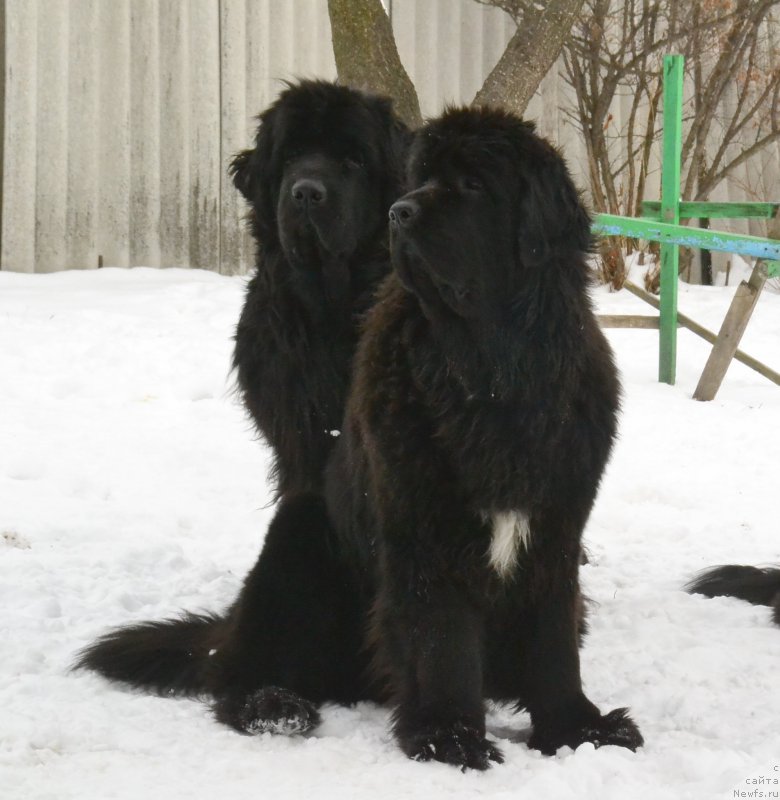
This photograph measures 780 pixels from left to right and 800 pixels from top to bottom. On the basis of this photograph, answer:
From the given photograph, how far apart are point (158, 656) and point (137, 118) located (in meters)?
6.02

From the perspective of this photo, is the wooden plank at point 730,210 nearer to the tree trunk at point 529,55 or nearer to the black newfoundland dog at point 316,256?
the tree trunk at point 529,55

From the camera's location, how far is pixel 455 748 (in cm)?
257

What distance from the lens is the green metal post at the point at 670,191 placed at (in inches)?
289

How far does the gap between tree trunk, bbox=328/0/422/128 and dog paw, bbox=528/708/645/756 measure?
430cm

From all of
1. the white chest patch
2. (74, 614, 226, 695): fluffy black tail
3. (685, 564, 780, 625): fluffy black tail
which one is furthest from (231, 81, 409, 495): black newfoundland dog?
(685, 564, 780, 625): fluffy black tail

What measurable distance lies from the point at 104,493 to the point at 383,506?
263 cm

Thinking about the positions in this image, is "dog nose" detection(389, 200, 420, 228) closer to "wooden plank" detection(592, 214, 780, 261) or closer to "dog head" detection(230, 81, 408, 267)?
"dog head" detection(230, 81, 408, 267)

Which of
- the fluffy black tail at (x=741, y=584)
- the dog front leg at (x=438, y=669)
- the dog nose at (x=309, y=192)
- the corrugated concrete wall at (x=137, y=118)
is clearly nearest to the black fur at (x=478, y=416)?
the dog front leg at (x=438, y=669)

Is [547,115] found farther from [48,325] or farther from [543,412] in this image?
[543,412]

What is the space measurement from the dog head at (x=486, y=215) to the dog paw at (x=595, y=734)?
0.99 m

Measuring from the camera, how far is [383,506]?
8.87 ft

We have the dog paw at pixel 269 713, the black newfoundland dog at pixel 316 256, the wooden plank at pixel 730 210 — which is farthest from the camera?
the wooden plank at pixel 730 210

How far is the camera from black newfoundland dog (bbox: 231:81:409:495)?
3.38m

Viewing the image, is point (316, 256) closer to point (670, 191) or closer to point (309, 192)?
point (309, 192)
